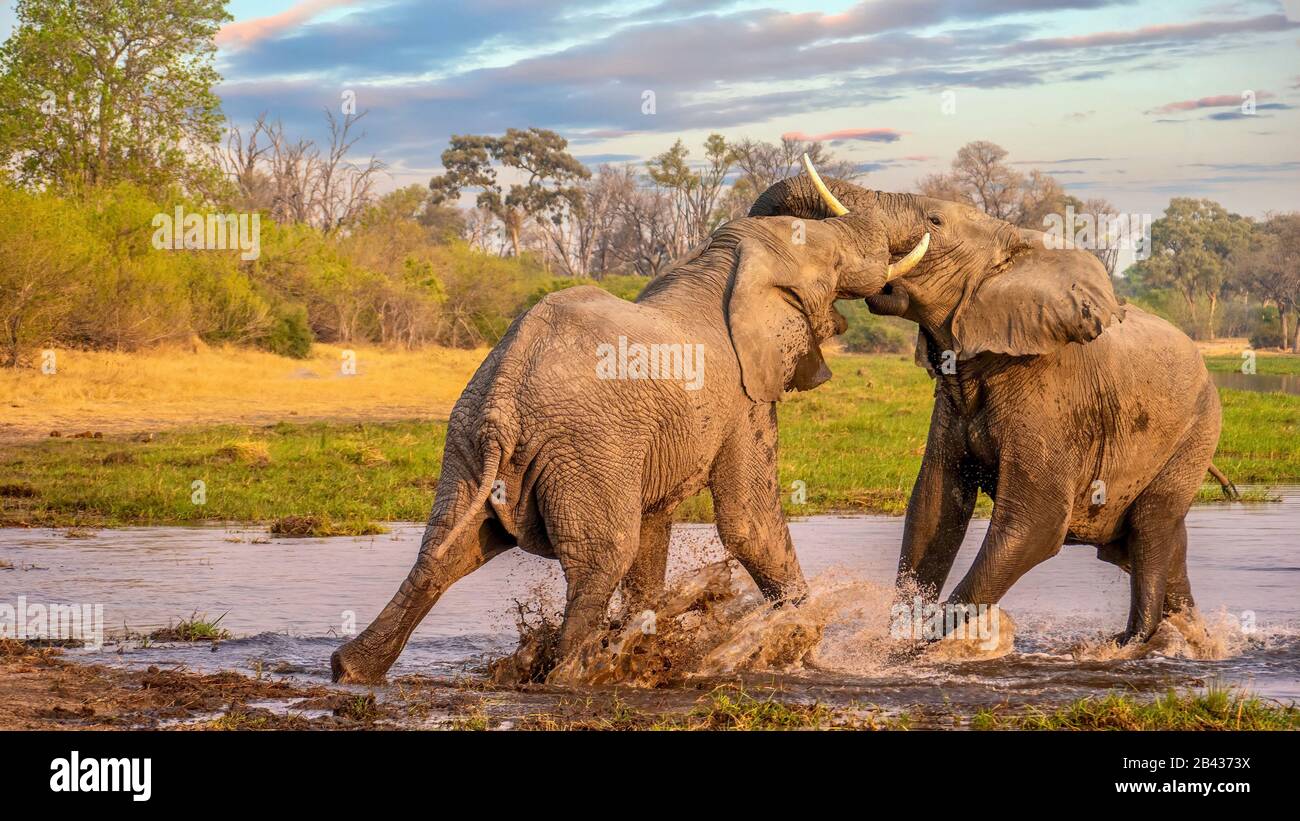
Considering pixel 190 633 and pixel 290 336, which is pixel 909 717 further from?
pixel 290 336

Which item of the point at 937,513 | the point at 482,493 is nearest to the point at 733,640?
the point at 937,513

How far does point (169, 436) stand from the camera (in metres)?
16.8

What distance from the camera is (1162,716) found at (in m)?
5.43

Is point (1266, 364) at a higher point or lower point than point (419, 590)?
lower

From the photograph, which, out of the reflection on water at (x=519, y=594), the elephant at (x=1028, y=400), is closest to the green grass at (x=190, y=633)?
the reflection on water at (x=519, y=594)

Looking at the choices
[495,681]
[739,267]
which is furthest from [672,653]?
[739,267]

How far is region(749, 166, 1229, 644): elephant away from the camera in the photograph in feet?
22.9

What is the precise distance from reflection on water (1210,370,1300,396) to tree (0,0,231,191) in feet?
76.6

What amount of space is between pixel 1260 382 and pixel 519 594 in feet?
107

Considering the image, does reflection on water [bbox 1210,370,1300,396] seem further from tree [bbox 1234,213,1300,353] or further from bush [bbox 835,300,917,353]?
tree [bbox 1234,213,1300,353]

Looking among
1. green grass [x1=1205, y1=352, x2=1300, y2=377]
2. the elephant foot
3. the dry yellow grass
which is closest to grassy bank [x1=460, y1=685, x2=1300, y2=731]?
the elephant foot

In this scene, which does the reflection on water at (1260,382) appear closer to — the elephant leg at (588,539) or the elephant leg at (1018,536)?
the elephant leg at (1018,536)

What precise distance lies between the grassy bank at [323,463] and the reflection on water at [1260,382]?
400 inches
